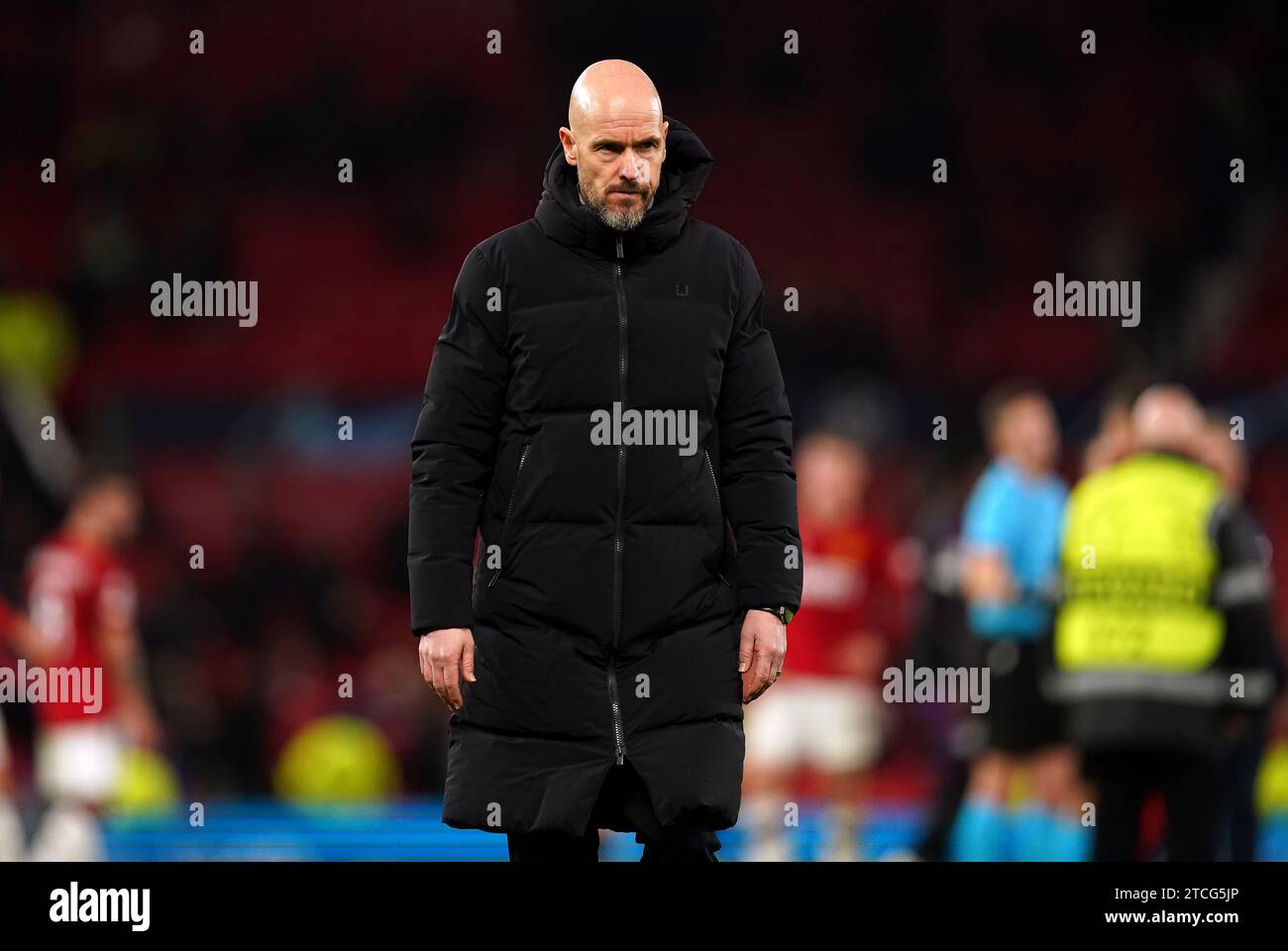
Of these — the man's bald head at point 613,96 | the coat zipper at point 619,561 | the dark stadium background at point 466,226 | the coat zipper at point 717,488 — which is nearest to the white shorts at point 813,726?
the dark stadium background at point 466,226

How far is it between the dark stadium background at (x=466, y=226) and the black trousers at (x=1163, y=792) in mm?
6446

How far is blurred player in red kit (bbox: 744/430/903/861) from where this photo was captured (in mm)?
8344

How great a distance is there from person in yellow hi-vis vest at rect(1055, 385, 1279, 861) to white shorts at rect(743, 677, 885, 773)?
2968 millimetres

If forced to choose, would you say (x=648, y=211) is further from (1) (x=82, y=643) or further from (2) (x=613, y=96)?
(1) (x=82, y=643)

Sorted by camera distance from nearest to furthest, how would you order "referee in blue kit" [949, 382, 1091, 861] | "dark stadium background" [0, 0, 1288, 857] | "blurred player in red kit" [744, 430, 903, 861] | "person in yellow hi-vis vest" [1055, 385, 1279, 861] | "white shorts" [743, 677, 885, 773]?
1. "person in yellow hi-vis vest" [1055, 385, 1279, 861]
2. "referee in blue kit" [949, 382, 1091, 861]
3. "blurred player in red kit" [744, 430, 903, 861]
4. "white shorts" [743, 677, 885, 773]
5. "dark stadium background" [0, 0, 1288, 857]

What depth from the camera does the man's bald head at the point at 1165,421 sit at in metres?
5.47

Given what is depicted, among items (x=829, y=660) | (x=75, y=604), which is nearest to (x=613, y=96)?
(x=829, y=660)

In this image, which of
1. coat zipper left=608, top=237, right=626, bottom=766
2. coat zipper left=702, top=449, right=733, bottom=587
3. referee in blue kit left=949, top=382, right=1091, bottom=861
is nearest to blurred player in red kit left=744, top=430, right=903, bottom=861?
referee in blue kit left=949, top=382, right=1091, bottom=861

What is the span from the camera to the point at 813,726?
850cm

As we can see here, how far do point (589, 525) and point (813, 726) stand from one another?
5.31m

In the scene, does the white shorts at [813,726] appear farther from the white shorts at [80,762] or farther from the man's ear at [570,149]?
the man's ear at [570,149]

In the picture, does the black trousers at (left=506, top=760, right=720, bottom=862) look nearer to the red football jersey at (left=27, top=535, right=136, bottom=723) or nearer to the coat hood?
the coat hood

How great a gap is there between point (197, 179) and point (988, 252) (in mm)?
5461

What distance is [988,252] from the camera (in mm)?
13328
